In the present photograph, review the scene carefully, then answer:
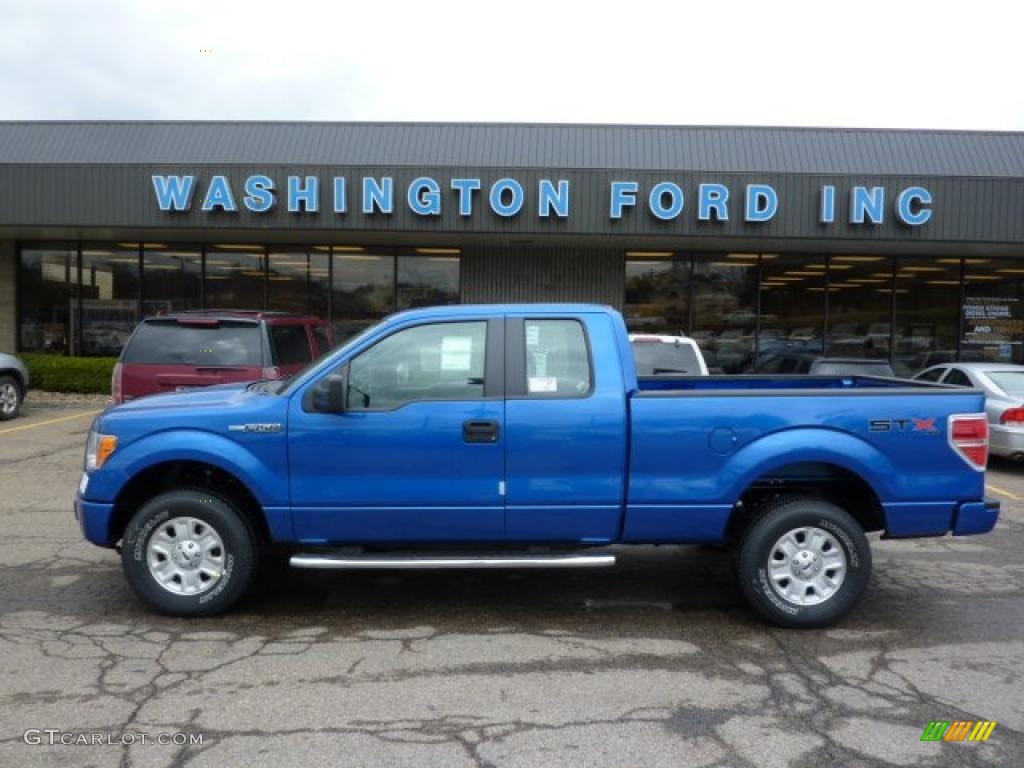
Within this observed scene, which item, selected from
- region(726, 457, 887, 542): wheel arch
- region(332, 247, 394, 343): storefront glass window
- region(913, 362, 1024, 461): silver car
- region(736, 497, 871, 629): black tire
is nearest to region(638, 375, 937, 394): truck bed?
region(726, 457, 887, 542): wheel arch

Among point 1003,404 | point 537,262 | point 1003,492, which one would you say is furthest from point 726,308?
point 1003,492

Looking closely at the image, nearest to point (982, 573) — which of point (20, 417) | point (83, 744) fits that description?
point (83, 744)

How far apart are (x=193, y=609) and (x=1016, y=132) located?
1951 cm

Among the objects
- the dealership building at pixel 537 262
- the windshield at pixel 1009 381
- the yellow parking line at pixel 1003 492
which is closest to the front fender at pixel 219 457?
the yellow parking line at pixel 1003 492

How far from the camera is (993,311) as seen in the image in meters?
18.8

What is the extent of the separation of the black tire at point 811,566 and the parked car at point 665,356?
4406 mm

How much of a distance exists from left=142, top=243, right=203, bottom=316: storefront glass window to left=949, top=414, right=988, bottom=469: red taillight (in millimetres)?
17151

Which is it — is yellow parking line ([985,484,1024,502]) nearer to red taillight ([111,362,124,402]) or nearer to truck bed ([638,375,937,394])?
truck bed ([638,375,937,394])

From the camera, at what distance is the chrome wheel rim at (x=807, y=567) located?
5074 mm

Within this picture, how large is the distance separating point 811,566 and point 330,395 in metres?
2.91

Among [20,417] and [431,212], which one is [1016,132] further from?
[20,417]

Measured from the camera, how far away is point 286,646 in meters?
4.76

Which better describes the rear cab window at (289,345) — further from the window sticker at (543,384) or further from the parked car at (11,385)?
the parked car at (11,385)

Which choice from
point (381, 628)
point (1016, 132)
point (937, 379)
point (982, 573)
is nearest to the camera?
point (381, 628)
